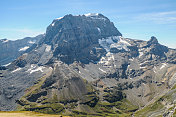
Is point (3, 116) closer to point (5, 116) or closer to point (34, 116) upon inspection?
point (5, 116)

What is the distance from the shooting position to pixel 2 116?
456 ft

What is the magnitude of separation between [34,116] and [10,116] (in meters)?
17.5

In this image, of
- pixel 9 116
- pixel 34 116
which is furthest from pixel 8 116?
pixel 34 116

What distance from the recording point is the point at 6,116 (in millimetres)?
140000

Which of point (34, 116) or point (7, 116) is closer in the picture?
point (7, 116)

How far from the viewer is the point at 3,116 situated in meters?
139

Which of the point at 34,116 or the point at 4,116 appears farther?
the point at 34,116

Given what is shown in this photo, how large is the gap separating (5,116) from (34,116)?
2074 cm

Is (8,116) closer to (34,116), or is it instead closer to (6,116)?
(6,116)

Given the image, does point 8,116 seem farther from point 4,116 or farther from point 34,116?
point 34,116

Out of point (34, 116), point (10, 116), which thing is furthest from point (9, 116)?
point (34, 116)

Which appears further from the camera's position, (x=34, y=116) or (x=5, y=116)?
(x=34, y=116)

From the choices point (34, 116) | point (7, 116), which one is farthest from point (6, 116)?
point (34, 116)

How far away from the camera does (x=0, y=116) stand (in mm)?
140375
